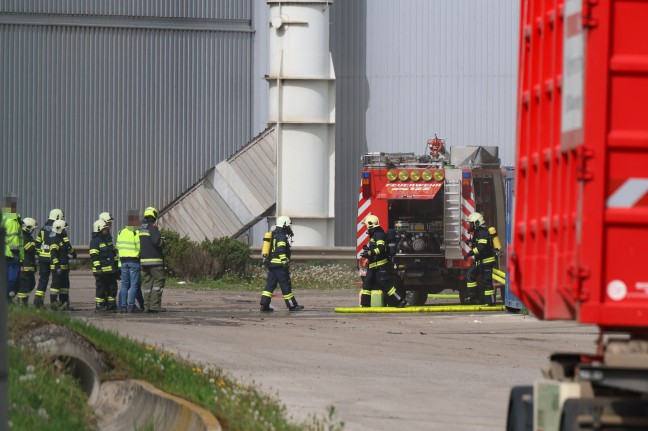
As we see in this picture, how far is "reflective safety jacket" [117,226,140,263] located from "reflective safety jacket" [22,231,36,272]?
1752 mm

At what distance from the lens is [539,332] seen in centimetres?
2012

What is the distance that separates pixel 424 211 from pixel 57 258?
24.6 ft

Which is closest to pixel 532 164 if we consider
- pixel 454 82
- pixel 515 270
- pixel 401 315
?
pixel 515 270

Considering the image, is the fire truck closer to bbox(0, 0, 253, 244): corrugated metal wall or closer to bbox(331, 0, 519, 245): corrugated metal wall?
bbox(331, 0, 519, 245): corrugated metal wall

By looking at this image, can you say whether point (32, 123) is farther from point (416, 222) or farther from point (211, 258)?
point (416, 222)

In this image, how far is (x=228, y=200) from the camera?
38.4m

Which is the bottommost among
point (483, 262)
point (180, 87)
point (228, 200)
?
point (483, 262)

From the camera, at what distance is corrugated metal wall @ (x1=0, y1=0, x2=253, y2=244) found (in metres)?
39.3

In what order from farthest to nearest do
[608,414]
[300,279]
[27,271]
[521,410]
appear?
[300,279]
[27,271]
[521,410]
[608,414]

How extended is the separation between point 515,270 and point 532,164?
2.29 feet

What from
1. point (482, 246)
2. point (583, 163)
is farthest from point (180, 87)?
point (583, 163)

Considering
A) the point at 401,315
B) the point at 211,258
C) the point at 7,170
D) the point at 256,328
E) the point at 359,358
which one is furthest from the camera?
Result: the point at 7,170

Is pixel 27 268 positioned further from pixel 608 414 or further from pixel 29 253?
pixel 608 414

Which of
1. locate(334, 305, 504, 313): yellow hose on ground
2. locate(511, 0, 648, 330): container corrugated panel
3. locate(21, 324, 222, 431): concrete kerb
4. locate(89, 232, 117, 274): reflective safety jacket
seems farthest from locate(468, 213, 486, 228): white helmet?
locate(511, 0, 648, 330): container corrugated panel
